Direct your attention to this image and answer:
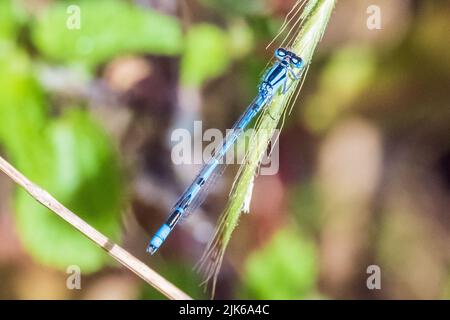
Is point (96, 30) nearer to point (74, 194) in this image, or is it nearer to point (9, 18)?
point (9, 18)

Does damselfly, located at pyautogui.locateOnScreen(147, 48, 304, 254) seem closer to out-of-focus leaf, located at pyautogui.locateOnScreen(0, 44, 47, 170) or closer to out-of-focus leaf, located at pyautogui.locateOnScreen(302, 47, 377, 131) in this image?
out-of-focus leaf, located at pyautogui.locateOnScreen(302, 47, 377, 131)

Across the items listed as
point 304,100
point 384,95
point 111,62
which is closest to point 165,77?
point 111,62

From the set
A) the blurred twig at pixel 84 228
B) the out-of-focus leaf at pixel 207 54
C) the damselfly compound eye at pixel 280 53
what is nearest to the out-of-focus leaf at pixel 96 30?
the out-of-focus leaf at pixel 207 54

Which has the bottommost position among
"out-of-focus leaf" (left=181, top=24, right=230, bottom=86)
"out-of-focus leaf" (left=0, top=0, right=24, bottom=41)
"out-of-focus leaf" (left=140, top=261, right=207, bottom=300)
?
"out-of-focus leaf" (left=140, top=261, right=207, bottom=300)

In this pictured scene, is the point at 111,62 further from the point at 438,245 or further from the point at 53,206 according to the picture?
the point at 438,245

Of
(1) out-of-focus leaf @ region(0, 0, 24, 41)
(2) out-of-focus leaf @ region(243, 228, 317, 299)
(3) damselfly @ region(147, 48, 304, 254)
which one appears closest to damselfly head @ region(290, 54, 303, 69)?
(3) damselfly @ region(147, 48, 304, 254)

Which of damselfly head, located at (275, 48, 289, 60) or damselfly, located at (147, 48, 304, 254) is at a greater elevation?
damselfly head, located at (275, 48, 289, 60)
